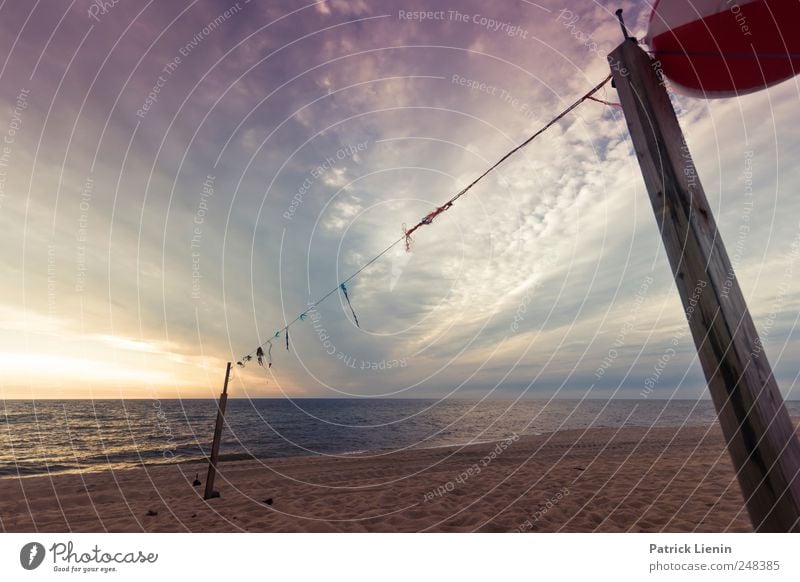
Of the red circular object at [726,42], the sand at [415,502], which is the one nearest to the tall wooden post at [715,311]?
the red circular object at [726,42]

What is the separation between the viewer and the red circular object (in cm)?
208

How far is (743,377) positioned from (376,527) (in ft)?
23.7

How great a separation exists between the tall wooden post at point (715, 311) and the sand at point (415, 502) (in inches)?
232

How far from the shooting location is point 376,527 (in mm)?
7020

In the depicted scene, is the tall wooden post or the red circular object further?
the red circular object

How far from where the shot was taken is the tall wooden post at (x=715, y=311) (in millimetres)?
1683

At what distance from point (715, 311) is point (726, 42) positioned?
69.8 inches

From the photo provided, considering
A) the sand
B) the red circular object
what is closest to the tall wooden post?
the red circular object

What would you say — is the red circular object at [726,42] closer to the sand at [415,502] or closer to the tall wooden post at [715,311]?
the tall wooden post at [715,311]

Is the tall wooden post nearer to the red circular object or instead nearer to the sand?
the red circular object

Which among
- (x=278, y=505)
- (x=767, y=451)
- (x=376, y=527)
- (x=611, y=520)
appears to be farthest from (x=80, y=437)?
(x=767, y=451)

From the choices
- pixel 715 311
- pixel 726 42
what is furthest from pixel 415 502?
pixel 726 42

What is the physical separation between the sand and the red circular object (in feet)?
23.6

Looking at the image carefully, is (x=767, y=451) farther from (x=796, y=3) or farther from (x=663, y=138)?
(x=796, y=3)
